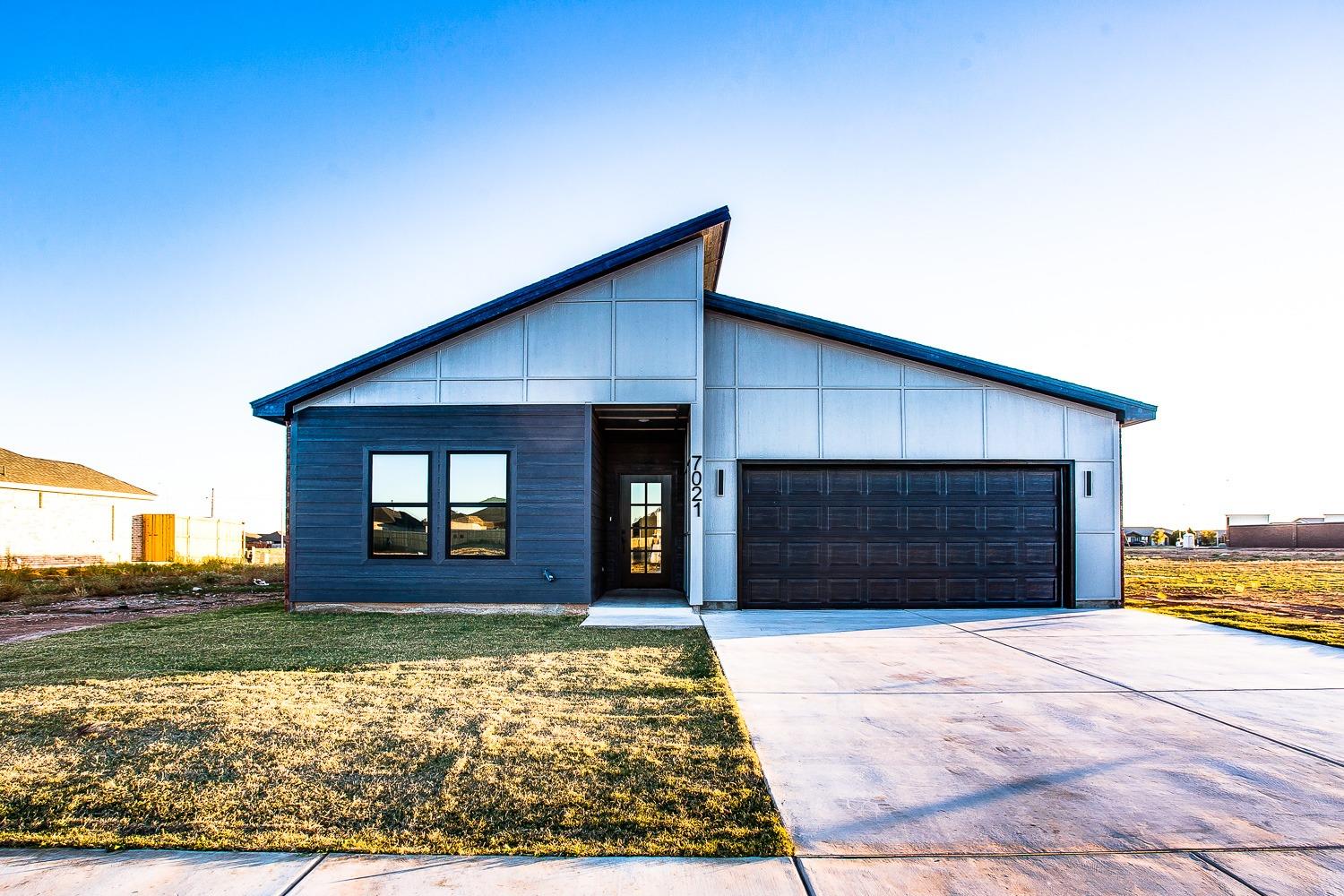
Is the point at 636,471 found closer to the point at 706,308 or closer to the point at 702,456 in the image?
the point at 702,456

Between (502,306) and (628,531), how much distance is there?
5.08 meters

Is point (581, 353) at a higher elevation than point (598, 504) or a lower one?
higher

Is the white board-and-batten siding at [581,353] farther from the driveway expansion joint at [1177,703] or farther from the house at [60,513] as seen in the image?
the house at [60,513]

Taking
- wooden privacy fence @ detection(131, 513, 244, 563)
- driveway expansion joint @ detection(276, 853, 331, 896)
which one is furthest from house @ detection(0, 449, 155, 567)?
driveway expansion joint @ detection(276, 853, 331, 896)

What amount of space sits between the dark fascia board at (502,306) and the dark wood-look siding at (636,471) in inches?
136

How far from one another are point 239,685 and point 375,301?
10186 mm

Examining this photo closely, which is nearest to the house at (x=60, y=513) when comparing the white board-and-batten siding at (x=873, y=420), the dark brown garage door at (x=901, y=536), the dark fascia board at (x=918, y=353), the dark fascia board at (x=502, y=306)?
the dark fascia board at (x=502, y=306)

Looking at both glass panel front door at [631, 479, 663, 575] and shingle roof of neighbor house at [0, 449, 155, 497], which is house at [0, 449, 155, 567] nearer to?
shingle roof of neighbor house at [0, 449, 155, 497]

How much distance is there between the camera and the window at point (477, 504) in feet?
33.7

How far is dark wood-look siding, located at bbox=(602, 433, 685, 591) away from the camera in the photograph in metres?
12.9

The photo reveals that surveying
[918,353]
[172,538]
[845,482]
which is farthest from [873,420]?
[172,538]

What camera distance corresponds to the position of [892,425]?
11.0 m

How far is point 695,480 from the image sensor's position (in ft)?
35.0

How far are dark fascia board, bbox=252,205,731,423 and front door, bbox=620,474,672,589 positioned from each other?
432 cm
